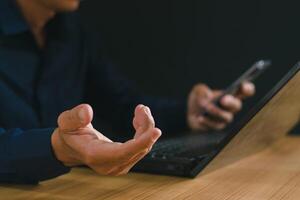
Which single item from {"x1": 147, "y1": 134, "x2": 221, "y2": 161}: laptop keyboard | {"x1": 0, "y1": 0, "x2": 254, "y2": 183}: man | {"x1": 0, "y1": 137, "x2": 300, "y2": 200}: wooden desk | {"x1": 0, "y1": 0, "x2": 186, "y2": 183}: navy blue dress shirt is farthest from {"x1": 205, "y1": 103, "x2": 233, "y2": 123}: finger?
{"x1": 0, "y1": 137, "x2": 300, "y2": 200}: wooden desk

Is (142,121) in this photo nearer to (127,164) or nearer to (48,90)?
(127,164)

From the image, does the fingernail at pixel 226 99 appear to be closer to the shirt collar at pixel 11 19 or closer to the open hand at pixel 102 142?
the shirt collar at pixel 11 19

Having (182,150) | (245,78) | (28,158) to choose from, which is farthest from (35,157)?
(245,78)

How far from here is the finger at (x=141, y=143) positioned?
0.48 meters

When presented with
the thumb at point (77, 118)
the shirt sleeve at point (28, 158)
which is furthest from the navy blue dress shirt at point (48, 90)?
the thumb at point (77, 118)

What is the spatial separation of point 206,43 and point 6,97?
25.3 inches

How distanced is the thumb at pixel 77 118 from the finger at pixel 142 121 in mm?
50

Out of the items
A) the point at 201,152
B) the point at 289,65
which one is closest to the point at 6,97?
the point at 201,152

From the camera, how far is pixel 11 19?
1.06 metres

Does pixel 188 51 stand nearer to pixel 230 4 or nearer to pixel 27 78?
pixel 230 4

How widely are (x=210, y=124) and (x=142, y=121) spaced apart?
79 cm

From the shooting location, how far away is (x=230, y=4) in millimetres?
1375

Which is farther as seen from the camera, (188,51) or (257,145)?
(188,51)

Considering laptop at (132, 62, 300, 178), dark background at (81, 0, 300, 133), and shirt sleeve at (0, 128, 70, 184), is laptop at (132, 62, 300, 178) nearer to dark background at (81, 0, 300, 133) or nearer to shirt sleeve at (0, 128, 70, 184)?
shirt sleeve at (0, 128, 70, 184)
